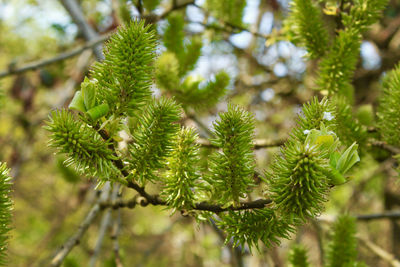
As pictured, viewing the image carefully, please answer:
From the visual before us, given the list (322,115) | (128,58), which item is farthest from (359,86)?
(128,58)

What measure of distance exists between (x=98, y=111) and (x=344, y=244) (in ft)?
3.58

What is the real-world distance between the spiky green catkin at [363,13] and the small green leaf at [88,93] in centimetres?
102

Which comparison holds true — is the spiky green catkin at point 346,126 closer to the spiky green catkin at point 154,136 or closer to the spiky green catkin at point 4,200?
the spiky green catkin at point 154,136

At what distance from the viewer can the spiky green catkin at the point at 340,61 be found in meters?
1.25

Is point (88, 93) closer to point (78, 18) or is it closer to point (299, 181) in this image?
point (299, 181)

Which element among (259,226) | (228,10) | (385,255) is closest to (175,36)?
(228,10)

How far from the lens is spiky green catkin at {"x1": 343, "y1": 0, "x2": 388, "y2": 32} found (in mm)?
1245

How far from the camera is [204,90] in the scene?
1531 mm

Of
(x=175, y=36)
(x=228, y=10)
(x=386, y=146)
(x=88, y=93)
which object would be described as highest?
(x=228, y=10)

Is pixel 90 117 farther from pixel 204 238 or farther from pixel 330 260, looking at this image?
pixel 204 238

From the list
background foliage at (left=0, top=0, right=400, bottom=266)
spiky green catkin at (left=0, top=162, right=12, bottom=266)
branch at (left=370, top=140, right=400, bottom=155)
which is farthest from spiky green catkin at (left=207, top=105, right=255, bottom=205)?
branch at (left=370, top=140, right=400, bottom=155)

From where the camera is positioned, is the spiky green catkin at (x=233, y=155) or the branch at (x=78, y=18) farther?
the branch at (x=78, y=18)

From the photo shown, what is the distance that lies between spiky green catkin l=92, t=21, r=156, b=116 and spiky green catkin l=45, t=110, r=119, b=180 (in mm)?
103

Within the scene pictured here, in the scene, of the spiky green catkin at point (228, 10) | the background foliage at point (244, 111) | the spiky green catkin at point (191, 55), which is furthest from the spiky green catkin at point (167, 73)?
the spiky green catkin at point (228, 10)
